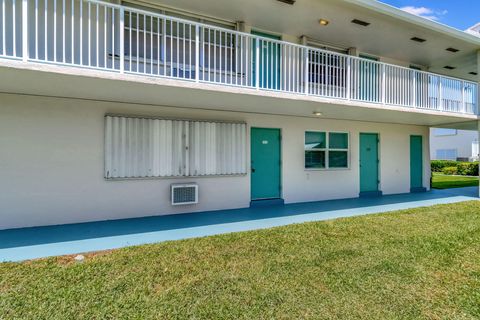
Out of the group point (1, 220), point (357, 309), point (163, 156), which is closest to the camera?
point (357, 309)

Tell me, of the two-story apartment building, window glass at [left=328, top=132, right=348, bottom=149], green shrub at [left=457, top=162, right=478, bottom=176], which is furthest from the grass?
green shrub at [left=457, top=162, right=478, bottom=176]

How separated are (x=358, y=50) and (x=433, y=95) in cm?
354

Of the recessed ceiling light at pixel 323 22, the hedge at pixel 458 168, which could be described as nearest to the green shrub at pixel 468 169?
the hedge at pixel 458 168

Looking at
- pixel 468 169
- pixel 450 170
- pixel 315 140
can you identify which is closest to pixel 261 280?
pixel 315 140

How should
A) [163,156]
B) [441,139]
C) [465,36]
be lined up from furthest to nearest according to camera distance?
[441,139] → [465,36] → [163,156]

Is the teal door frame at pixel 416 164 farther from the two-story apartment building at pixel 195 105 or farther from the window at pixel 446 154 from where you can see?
the window at pixel 446 154

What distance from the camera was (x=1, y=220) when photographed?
552cm

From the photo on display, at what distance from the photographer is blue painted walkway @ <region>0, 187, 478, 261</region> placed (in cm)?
464

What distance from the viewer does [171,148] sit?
7.00 m

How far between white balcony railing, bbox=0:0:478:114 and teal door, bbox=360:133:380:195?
5.70ft

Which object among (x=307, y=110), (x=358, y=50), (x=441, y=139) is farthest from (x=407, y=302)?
(x=441, y=139)

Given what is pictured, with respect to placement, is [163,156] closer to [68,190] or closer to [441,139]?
[68,190]

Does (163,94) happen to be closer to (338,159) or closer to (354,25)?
(354,25)

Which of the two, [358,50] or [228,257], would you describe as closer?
[228,257]
